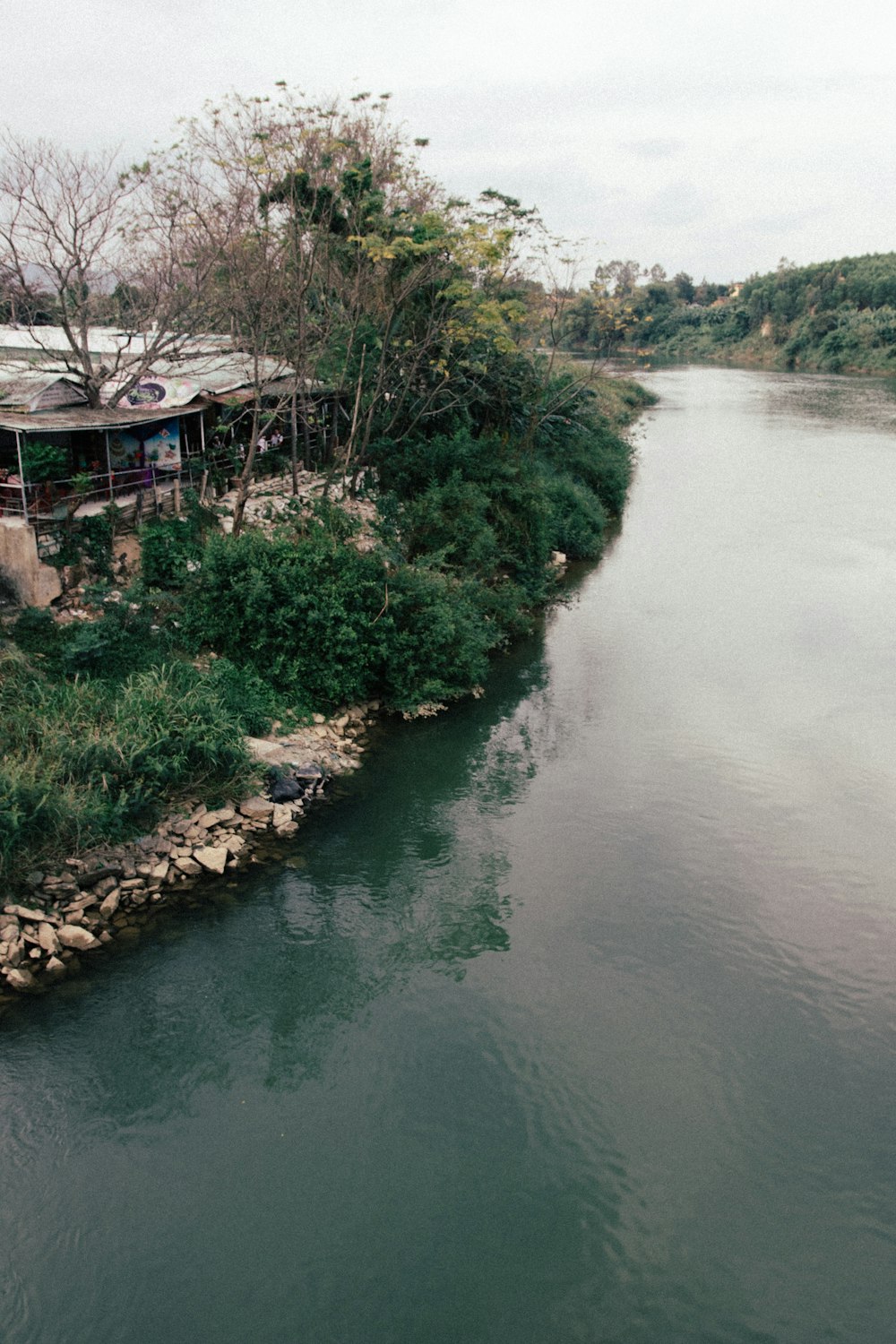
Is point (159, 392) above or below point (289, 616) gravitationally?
above

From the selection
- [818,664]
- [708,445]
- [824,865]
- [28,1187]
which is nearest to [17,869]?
[28,1187]

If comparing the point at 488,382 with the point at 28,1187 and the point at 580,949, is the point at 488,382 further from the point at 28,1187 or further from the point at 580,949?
the point at 28,1187

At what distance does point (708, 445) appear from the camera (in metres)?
38.0

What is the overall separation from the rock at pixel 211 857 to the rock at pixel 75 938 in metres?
1.56

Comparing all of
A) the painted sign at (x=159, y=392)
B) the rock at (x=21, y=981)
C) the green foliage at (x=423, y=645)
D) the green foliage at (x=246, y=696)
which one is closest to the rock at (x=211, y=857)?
the green foliage at (x=246, y=696)

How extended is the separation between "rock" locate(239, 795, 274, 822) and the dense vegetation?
0.33 meters

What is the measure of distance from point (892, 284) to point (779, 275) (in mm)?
12289

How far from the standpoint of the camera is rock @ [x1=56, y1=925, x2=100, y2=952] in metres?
9.13

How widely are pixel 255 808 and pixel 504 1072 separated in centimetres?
475

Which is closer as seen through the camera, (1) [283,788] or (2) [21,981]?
(2) [21,981]

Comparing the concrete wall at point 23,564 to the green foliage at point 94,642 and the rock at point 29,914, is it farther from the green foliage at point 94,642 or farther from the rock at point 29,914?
the rock at point 29,914

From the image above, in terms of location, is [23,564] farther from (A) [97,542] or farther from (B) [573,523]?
(B) [573,523]

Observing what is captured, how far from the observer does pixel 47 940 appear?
9.03 metres

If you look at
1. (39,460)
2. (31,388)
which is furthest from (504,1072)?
(31,388)
